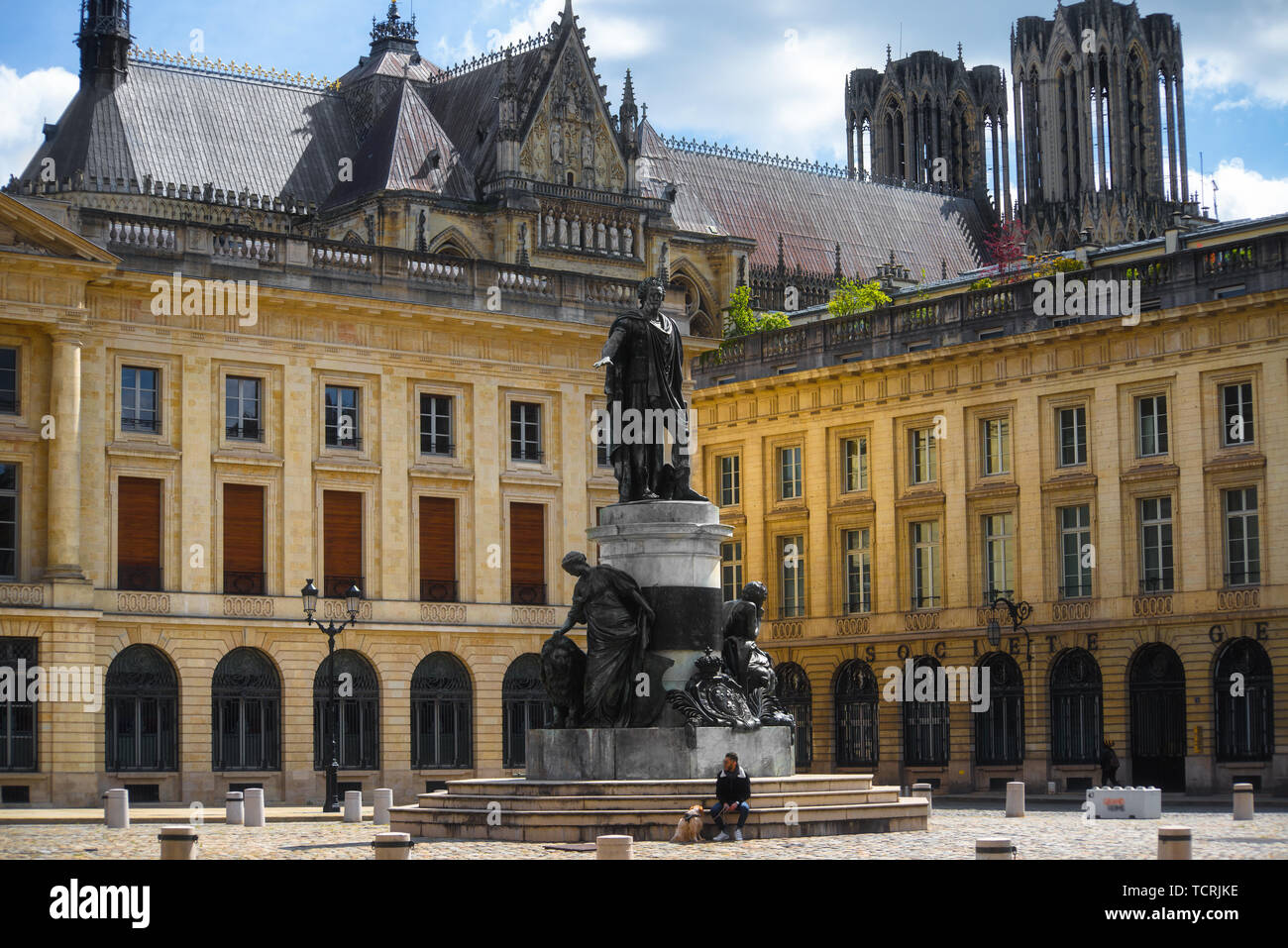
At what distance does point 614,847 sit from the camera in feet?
73.7

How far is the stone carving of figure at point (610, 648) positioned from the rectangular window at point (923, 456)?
1351 inches

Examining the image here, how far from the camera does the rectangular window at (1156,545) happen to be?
184 feet

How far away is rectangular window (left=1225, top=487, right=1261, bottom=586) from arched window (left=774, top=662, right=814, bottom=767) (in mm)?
13946

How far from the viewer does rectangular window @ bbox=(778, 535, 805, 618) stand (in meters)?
65.2

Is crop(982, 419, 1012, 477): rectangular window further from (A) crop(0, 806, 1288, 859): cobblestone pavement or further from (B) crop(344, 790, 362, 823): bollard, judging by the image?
(B) crop(344, 790, 362, 823): bollard

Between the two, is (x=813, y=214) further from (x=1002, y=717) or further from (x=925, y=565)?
(x=1002, y=717)

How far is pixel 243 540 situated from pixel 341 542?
99.5 inches

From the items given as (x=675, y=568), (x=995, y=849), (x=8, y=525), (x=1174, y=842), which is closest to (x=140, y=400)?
(x=8, y=525)

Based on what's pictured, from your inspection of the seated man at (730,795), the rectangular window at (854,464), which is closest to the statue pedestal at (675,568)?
the seated man at (730,795)

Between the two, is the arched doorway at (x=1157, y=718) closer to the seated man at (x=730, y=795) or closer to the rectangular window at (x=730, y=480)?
the rectangular window at (x=730, y=480)

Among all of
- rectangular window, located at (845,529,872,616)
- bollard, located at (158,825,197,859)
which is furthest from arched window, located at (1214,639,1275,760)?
bollard, located at (158,825,197,859)

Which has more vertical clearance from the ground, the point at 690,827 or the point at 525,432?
the point at 525,432

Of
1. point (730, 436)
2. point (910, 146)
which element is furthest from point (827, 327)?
point (910, 146)

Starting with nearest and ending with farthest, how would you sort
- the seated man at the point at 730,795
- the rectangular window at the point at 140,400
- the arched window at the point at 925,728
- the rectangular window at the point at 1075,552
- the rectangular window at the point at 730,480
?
the seated man at the point at 730,795 < the rectangular window at the point at 140,400 < the rectangular window at the point at 1075,552 < the arched window at the point at 925,728 < the rectangular window at the point at 730,480
